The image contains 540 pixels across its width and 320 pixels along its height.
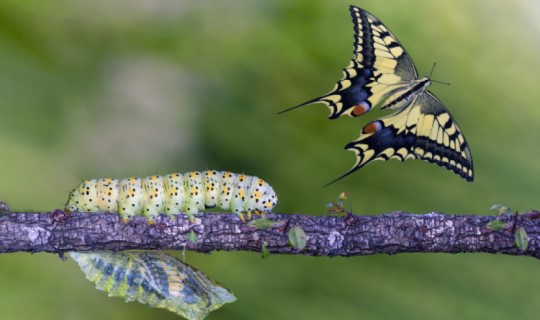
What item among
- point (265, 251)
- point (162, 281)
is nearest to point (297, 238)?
point (265, 251)

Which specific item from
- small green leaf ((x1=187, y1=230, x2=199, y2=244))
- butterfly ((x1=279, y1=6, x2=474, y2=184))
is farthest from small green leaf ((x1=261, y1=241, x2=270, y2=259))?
butterfly ((x1=279, y1=6, x2=474, y2=184))

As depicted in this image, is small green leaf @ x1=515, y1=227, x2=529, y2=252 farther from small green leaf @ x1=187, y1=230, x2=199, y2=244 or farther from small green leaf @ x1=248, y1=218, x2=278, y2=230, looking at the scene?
small green leaf @ x1=187, y1=230, x2=199, y2=244

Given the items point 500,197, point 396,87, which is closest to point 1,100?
point 396,87

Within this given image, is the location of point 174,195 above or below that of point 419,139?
below

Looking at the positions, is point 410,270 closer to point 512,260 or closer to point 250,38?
point 512,260

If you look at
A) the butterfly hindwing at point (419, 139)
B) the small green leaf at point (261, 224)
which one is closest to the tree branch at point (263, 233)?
the small green leaf at point (261, 224)

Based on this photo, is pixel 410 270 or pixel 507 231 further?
pixel 410 270

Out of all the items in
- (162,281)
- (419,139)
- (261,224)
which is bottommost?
(162,281)

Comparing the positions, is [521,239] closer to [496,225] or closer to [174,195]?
[496,225]
